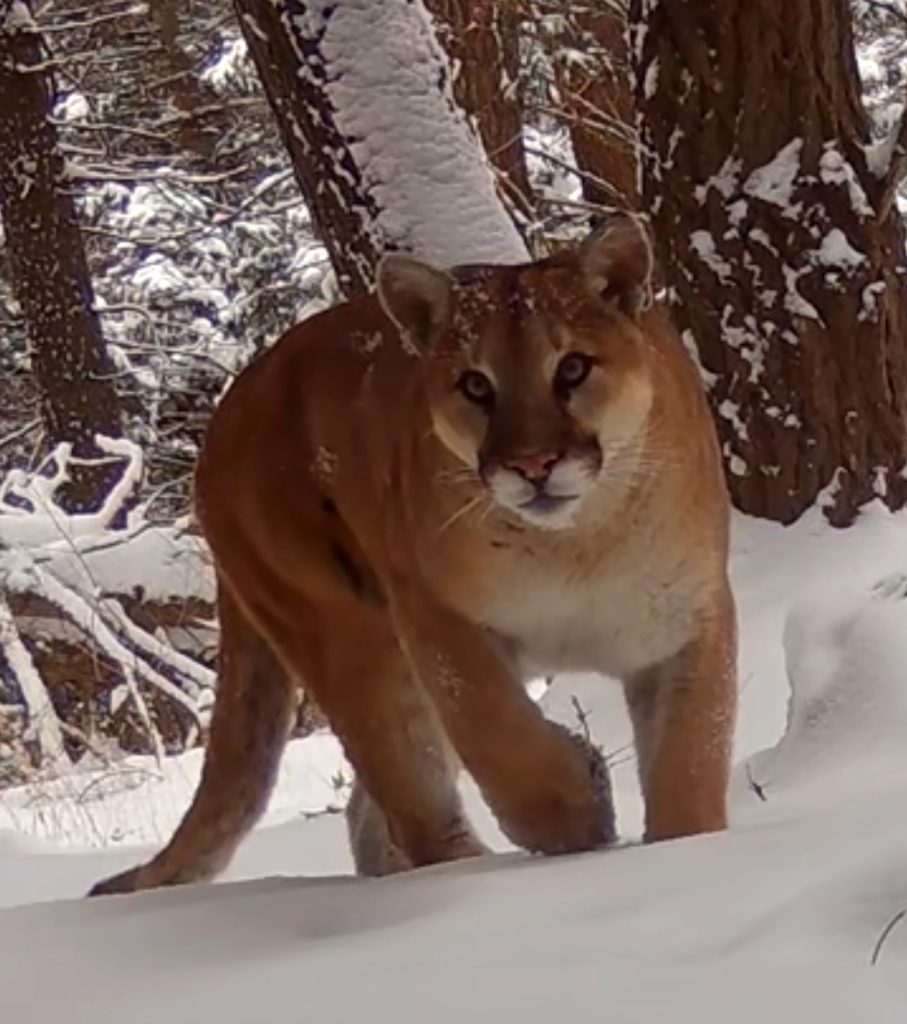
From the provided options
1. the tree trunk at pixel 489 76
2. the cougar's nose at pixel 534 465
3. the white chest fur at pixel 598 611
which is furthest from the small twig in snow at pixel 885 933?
the tree trunk at pixel 489 76

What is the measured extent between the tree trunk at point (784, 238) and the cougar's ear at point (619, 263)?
7.48 ft

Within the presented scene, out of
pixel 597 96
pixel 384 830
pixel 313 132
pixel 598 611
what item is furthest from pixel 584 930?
pixel 597 96

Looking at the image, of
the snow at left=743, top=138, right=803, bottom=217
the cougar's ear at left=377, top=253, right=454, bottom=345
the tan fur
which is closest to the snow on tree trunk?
the snow at left=743, top=138, right=803, bottom=217

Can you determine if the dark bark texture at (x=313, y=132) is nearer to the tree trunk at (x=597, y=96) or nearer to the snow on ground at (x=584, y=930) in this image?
the snow on ground at (x=584, y=930)

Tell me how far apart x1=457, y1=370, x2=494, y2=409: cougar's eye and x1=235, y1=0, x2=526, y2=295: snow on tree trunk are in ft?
7.12

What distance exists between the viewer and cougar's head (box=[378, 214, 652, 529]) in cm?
320

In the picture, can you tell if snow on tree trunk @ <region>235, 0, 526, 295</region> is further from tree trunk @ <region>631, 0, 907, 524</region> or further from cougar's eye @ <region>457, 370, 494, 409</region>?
cougar's eye @ <region>457, 370, 494, 409</region>

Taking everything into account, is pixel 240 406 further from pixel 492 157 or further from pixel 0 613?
pixel 492 157

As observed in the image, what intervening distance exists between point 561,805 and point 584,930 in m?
1.03

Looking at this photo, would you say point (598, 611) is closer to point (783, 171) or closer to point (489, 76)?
point (783, 171)

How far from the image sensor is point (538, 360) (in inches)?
130

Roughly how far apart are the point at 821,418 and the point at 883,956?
3.80m

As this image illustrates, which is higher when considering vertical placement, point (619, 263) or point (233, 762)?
point (619, 263)

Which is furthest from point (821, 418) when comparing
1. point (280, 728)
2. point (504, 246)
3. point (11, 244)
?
point (11, 244)
